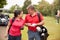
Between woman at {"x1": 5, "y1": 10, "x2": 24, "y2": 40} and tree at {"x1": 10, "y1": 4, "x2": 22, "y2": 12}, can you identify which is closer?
woman at {"x1": 5, "y1": 10, "x2": 24, "y2": 40}

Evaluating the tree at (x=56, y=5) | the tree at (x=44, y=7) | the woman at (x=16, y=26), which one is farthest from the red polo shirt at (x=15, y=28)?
the tree at (x=56, y=5)

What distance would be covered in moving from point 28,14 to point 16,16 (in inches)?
8.8

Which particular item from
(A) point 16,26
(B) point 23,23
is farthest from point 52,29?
(A) point 16,26

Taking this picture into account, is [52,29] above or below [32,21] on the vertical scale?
below

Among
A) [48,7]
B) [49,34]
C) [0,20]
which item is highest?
[48,7]

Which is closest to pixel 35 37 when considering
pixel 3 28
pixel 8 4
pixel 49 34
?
pixel 49 34

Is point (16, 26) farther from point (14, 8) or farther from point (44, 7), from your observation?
point (44, 7)

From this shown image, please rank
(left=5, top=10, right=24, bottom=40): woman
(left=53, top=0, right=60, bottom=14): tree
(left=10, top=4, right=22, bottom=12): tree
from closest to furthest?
(left=5, top=10, right=24, bottom=40): woman
(left=10, top=4, right=22, bottom=12): tree
(left=53, top=0, right=60, bottom=14): tree

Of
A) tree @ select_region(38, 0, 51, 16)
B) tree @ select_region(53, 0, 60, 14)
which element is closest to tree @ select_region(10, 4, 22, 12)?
tree @ select_region(38, 0, 51, 16)

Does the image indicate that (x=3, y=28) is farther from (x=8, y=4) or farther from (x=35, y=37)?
(x=35, y=37)

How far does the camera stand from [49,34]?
3.11 meters

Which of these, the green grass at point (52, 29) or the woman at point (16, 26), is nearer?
the woman at point (16, 26)

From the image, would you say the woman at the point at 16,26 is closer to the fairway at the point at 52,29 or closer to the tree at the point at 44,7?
the fairway at the point at 52,29

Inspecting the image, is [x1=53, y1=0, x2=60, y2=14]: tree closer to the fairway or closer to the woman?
the fairway
